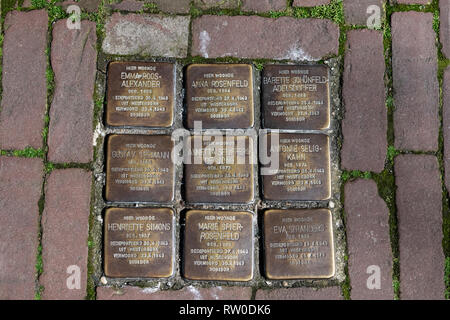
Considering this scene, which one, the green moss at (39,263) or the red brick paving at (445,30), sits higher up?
the red brick paving at (445,30)

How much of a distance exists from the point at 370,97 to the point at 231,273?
147 centimetres

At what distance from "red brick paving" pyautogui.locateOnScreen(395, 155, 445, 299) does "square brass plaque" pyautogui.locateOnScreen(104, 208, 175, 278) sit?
4.95 ft

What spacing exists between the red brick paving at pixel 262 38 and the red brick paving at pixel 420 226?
0.93 m

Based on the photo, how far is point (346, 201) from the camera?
247 cm

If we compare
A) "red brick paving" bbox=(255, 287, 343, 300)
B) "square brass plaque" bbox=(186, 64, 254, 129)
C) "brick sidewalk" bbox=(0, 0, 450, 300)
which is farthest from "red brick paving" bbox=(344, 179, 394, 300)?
"square brass plaque" bbox=(186, 64, 254, 129)

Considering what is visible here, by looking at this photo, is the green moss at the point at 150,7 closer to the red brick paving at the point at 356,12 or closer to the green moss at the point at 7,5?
the green moss at the point at 7,5

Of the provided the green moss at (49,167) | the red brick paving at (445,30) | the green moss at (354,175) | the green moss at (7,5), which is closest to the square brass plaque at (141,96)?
the green moss at (49,167)

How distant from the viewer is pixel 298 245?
240 centimetres

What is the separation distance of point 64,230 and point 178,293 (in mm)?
841

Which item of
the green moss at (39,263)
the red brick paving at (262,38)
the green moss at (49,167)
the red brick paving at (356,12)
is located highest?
the red brick paving at (356,12)

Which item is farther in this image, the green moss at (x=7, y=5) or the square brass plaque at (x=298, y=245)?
the green moss at (x=7, y=5)

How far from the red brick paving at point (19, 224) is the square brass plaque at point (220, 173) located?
39.2 inches

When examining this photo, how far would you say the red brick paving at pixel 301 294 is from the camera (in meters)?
2.45
